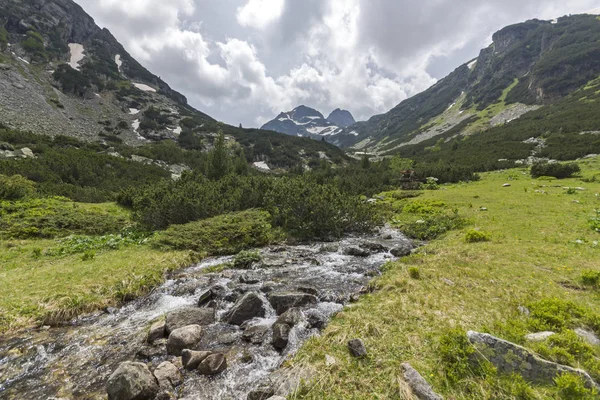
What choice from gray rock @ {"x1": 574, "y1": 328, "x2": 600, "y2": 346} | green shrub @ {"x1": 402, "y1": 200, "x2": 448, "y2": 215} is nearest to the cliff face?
green shrub @ {"x1": 402, "y1": 200, "x2": 448, "y2": 215}

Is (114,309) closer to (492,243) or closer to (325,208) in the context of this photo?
(325,208)

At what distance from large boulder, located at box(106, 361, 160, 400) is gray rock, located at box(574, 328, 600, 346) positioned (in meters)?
9.93

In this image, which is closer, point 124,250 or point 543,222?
point 124,250

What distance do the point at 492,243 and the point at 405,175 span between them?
29.4 meters

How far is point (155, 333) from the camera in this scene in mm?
7973

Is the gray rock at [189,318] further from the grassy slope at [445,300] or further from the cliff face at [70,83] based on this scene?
the cliff face at [70,83]

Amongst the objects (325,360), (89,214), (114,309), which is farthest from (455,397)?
(89,214)

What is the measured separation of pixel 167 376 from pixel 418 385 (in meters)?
5.63

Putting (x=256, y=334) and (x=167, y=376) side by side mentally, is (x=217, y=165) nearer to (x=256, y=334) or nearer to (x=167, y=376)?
(x=256, y=334)

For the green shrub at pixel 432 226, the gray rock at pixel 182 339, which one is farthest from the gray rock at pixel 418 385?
the green shrub at pixel 432 226

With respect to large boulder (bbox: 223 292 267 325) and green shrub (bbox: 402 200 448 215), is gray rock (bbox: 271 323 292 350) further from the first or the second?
green shrub (bbox: 402 200 448 215)

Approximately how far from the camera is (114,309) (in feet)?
32.2

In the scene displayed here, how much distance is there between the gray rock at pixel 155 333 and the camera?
7.87 metres

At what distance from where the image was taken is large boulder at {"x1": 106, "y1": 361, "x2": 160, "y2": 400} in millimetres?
5535
